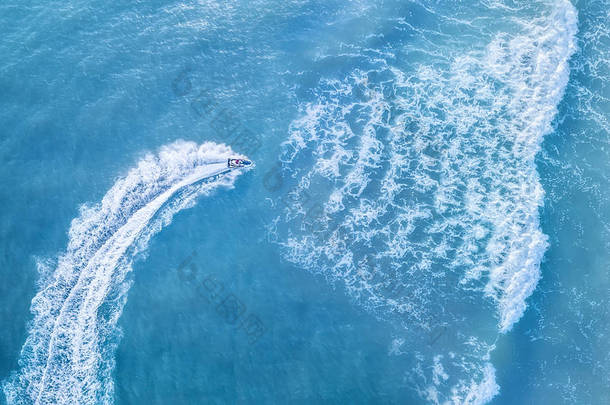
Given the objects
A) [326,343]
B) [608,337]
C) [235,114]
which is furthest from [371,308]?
[235,114]

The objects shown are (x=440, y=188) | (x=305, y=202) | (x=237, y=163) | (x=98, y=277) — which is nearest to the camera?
(x=98, y=277)

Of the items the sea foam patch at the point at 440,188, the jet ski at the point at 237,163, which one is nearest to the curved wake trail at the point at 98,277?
the jet ski at the point at 237,163

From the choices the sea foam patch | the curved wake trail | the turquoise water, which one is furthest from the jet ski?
the sea foam patch

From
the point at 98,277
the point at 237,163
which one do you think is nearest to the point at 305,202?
the point at 237,163

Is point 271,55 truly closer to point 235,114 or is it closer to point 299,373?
point 235,114

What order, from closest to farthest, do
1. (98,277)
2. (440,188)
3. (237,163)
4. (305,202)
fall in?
(98,277) < (305,202) < (440,188) < (237,163)

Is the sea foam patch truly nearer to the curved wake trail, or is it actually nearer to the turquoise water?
the turquoise water

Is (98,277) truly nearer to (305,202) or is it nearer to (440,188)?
(305,202)
